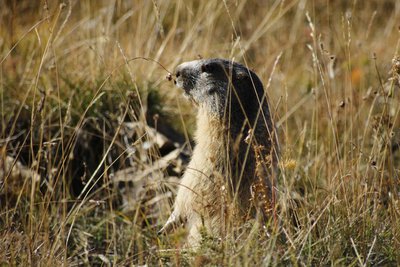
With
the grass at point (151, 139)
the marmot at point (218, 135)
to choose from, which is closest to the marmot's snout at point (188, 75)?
the marmot at point (218, 135)

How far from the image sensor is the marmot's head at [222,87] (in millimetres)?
4527

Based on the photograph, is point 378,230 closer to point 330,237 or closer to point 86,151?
point 330,237

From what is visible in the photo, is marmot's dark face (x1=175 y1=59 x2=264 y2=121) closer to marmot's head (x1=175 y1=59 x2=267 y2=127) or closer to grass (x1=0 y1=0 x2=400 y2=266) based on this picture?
marmot's head (x1=175 y1=59 x2=267 y2=127)

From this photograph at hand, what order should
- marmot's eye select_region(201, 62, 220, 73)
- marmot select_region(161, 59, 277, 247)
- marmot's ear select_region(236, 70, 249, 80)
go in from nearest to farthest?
marmot select_region(161, 59, 277, 247), marmot's ear select_region(236, 70, 249, 80), marmot's eye select_region(201, 62, 220, 73)

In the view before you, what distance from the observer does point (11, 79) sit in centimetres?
593

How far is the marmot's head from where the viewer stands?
4527 mm

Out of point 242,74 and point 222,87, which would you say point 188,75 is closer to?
point 222,87

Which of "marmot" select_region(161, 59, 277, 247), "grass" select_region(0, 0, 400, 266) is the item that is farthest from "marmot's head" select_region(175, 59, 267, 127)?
"grass" select_region(0, 0, 400, 266)

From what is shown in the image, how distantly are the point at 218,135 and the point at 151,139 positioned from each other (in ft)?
1.55

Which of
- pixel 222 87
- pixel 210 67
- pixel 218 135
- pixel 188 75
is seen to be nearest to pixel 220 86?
pixel 222 87

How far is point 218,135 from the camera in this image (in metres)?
4.47

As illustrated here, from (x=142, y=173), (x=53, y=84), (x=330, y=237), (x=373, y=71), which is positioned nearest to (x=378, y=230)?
(x=330, y=237)

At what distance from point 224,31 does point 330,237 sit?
5390mm

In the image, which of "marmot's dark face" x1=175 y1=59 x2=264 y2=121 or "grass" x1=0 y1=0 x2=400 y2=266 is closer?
"grass" x1=0 y1=0 x2=400 y2=266
